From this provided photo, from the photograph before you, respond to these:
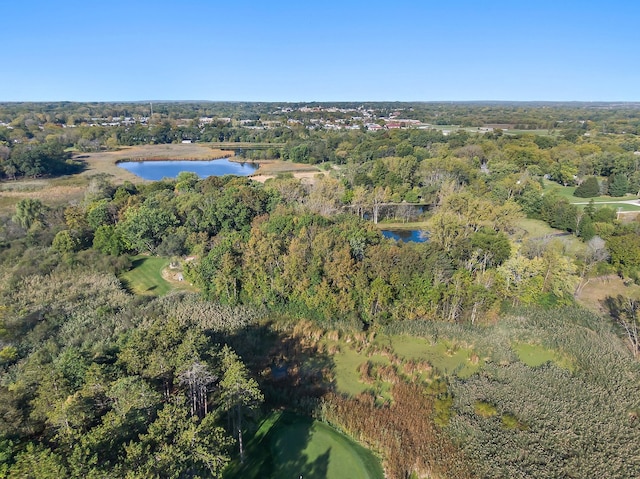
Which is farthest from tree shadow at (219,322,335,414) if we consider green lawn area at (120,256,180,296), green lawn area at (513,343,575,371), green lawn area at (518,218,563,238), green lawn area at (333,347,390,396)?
green lawn area at (518,218,563,238)

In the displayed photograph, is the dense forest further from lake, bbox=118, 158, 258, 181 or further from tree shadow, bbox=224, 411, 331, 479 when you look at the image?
lake, bbox=118, 158, 258, 181

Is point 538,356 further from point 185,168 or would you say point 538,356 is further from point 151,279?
point 185,168

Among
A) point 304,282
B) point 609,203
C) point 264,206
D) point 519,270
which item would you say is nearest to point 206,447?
point 304,282

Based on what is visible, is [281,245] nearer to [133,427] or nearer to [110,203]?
[133,427]

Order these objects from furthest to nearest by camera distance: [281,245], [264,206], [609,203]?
[609,203] → [264,206] → [281,245]

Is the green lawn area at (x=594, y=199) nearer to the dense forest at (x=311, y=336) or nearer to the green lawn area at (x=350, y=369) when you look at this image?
the dense forest at (x=311, y=336)

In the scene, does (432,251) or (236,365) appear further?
(432,251)

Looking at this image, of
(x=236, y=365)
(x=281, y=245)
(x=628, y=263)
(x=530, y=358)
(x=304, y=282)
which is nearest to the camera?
(x=236, y=365)
